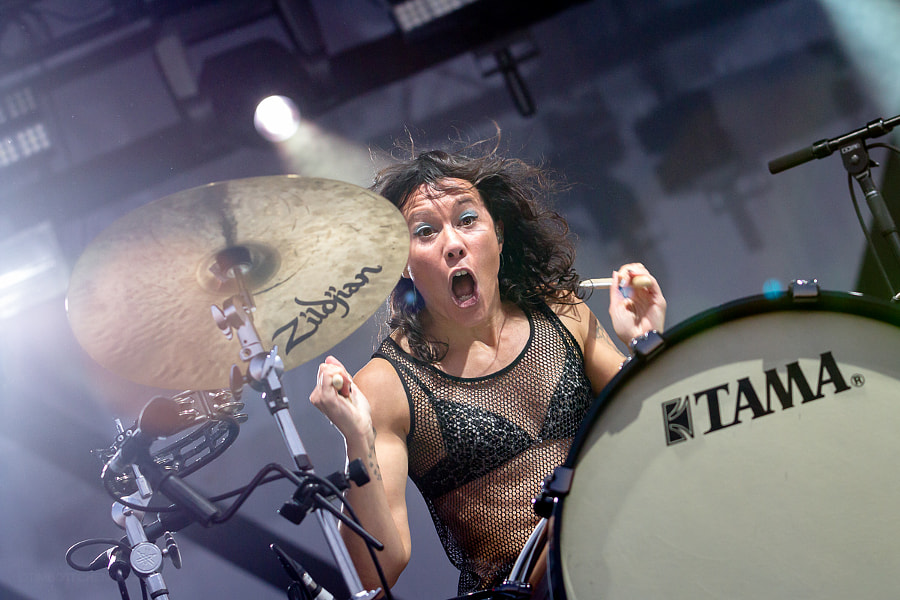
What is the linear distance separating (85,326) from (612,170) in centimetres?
239

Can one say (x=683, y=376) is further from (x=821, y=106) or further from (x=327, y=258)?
(x=821, y=106)

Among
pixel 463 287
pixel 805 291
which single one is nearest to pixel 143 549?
pixel 463 287

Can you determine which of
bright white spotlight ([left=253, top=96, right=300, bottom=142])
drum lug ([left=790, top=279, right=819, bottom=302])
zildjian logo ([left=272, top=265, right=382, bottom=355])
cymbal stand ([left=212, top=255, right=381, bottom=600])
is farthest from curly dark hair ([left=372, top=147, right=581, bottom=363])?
bright white spotlight ([left=253, top=96, right=300, bottom=142])

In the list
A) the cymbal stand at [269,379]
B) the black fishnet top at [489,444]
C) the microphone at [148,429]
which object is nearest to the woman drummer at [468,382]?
the black fishnet top at [489,444]

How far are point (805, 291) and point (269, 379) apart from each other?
917 mm

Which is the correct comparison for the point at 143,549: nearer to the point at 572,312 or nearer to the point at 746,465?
the point at 572,312

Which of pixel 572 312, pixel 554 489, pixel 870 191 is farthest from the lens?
pixel 572 312

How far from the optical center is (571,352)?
1.78 m

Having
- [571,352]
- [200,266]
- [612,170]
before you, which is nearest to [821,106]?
[612,170]

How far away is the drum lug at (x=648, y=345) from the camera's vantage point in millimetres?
1003

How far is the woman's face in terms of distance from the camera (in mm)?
1771

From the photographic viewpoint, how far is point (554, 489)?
96cm

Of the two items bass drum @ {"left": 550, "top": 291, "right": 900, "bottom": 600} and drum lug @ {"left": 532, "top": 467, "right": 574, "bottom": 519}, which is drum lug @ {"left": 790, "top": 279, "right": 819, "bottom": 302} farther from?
drum lug @ {"left": 532, "top": 467, "right": 574, "bottom": 519}

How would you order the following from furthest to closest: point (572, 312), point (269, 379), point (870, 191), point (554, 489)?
point (572, 312), point (870, 191), point (269, 379), point (554, 489)
